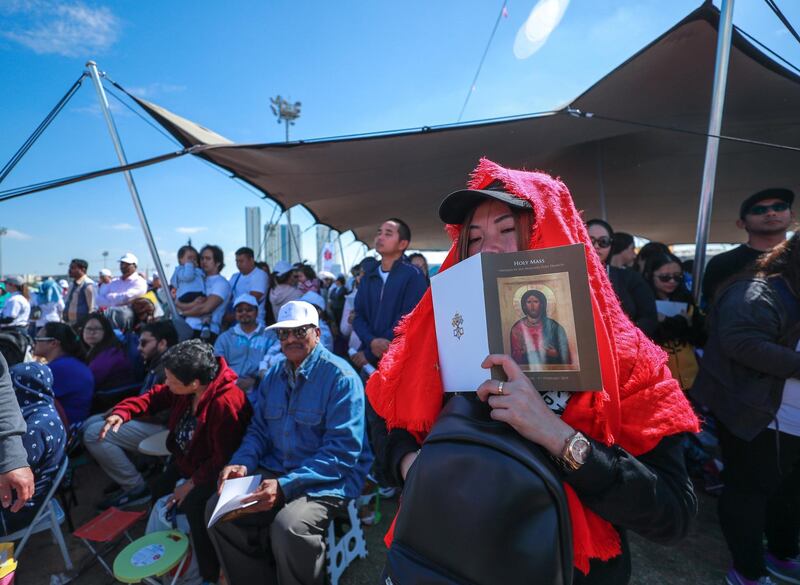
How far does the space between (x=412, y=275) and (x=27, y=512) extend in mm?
2746

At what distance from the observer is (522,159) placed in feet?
16.7

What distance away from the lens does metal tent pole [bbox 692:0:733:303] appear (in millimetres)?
2693

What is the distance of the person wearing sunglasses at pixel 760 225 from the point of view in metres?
2.30

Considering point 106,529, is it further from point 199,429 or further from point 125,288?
point 125,288

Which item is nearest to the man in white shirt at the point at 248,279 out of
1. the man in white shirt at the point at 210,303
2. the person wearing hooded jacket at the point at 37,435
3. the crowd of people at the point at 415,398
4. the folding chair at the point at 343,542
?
the crowd of people at the point at 415,398

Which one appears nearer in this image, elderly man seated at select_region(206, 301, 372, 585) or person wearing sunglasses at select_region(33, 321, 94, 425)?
elderly man seated at select_region(206, 301, 372, 585)

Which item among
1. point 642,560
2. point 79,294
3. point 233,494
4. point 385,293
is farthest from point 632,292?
point 79,294

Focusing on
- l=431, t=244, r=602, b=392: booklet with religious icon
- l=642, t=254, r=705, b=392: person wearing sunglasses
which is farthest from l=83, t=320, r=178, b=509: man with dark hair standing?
l=642, t=254, r=705, b=392: person wearing sunglasses

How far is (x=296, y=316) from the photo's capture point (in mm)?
2539

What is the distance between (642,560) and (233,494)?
2.36 meters

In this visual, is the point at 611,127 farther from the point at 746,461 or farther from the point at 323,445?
the point at 323,445

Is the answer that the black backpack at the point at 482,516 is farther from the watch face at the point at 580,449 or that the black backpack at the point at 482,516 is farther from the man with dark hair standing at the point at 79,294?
the man with dark hair standing at the point at 79,294

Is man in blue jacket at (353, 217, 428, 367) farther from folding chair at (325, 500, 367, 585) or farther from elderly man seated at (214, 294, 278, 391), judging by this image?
folding chair at (325, 500, 367, 585)

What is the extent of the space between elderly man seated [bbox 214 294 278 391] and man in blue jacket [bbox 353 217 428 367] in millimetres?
1018
